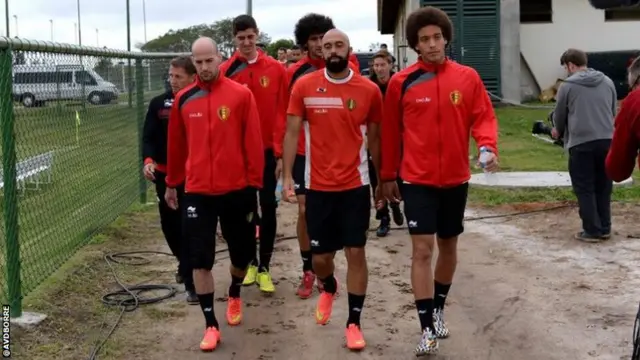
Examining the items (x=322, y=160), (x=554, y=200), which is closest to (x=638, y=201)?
(x=554, y=200)

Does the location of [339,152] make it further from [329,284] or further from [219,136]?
[329,284]

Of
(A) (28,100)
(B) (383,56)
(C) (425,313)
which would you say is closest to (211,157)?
(C) (425,313)

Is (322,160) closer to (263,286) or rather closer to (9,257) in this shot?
(263,286)

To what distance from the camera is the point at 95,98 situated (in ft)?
29.4

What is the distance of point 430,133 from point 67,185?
4.26 metres

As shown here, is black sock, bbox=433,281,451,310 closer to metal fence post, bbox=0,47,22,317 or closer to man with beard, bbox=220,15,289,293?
man with beard, bbox=220,15,289,293

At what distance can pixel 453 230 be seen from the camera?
5641 mm

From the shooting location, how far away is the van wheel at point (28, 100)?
6523 millimetres

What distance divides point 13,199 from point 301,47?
2604 mm

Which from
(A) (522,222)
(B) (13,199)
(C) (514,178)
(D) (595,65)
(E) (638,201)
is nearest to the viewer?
(B) (13,199)

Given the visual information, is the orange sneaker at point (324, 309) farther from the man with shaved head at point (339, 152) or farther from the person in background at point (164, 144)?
the person in background at point (164, 144)

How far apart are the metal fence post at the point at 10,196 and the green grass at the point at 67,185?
0.14m

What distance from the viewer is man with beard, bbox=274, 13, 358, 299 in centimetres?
670

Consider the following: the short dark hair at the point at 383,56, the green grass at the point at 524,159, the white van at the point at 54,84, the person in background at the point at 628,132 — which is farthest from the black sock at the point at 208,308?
the green grass at the point at 524,159
